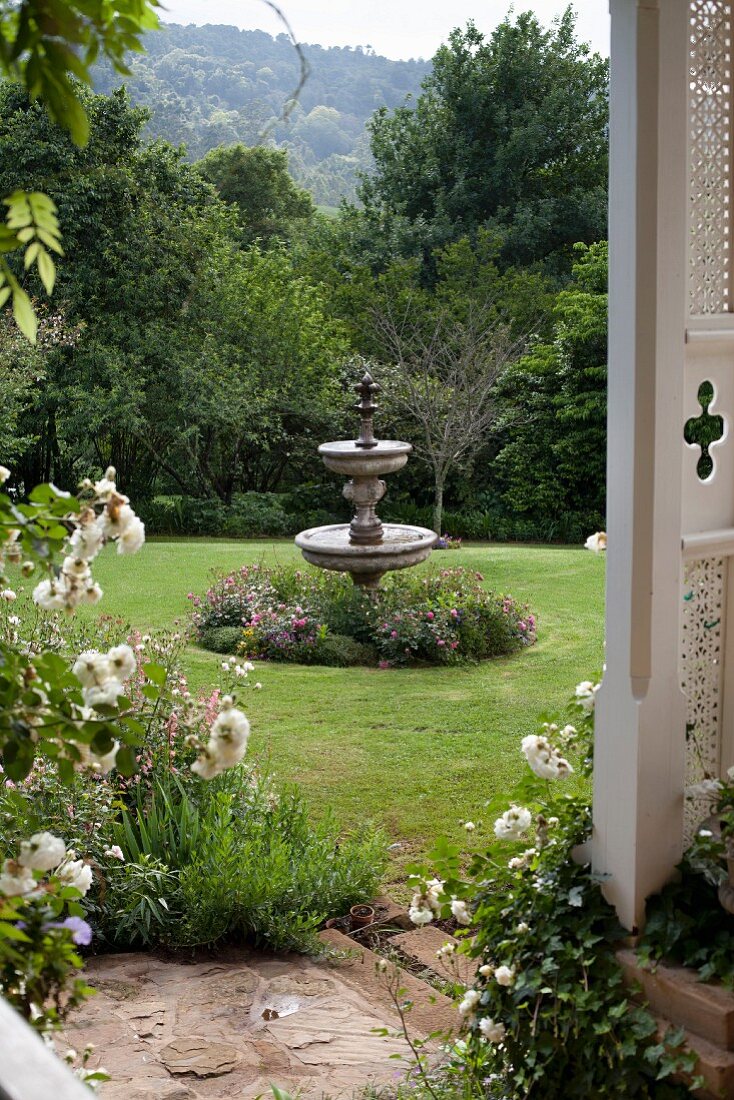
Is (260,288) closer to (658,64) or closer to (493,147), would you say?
(493,147)

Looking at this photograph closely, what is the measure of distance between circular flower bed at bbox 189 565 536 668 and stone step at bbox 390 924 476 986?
3903mm

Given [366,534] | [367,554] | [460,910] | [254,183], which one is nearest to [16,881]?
[460,910]

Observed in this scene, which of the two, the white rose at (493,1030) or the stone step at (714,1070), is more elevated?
the stone step at (714,1070)

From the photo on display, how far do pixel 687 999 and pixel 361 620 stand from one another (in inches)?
232

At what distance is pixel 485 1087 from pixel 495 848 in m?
0.50

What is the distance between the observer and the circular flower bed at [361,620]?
296 inches

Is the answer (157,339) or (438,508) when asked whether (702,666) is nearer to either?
(438,508)

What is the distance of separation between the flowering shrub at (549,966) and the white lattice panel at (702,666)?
0.71ft

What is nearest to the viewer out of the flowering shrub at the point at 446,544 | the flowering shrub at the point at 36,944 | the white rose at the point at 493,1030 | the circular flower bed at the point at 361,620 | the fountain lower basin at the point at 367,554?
the flowering shrub at the point at 36,944

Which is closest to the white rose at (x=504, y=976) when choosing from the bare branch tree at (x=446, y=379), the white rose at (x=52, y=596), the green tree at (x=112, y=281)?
the white rose at (x=52, y=596)

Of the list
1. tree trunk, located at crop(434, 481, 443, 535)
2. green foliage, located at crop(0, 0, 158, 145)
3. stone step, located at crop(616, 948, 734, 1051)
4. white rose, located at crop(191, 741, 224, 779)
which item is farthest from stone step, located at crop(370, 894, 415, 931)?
tree trunk, located at crop(434, 481, 443, 535)

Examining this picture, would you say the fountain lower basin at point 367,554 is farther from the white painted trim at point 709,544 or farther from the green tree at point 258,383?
the green tree at point 258,383

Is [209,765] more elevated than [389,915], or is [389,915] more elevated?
[209,765]

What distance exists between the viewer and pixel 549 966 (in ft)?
7.04
